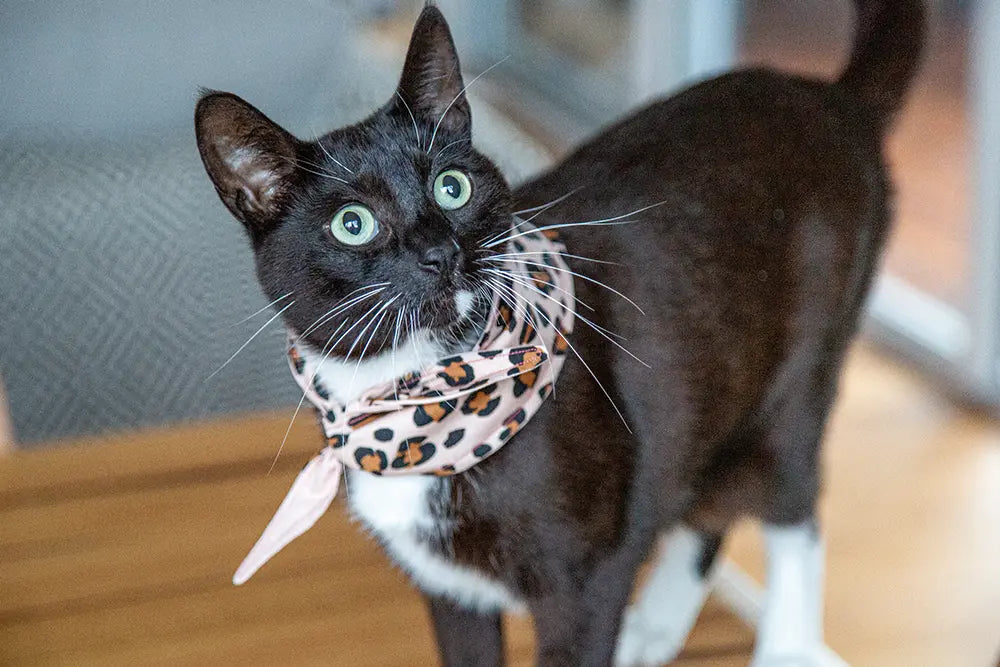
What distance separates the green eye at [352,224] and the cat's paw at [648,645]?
0.64 meters

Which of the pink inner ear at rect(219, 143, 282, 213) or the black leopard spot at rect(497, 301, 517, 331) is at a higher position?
the pink inner ear at rect(219, 143, 282, 213)

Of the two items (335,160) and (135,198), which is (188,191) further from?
(335,160)

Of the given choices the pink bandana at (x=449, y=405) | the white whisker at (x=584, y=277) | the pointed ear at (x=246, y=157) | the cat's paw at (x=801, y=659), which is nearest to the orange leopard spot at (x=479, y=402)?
the pink bandana at (x=449, y=405)

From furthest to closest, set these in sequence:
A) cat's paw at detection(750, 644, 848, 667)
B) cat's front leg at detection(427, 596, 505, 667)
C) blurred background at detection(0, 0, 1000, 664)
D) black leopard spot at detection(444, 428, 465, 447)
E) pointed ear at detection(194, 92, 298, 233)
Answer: blurred background at detection(0, 0, 1000, 664) → cat's paw at detection(750, 644, 848, 667) → cat's front leg at detection(427, 596, 505, 667) → black leopard spot at detection(444, 428, 465, 447) → pointed ear at detection(194, 92, 298, 233)

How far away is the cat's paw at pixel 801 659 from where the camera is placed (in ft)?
4.06

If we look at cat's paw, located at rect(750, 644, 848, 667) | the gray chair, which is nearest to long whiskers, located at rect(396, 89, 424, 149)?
the gray chair

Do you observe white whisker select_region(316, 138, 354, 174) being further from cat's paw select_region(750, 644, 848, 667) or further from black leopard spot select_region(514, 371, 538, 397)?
cat's paw select_region(750, 644, 848, 667)

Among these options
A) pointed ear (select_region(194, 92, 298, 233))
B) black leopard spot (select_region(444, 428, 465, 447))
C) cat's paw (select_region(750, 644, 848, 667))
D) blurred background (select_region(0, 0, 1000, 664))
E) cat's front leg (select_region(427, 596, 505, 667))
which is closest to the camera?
pointed ear (select_region(194, 92, 298, 233))

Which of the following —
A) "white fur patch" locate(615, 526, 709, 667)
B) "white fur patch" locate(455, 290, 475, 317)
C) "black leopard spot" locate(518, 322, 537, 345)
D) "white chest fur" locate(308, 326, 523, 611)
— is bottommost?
"white fur patch" locate(615, 526, 709, 667)

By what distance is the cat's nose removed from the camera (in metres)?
0.83

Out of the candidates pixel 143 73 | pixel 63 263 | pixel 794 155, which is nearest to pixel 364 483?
pixel 794 155

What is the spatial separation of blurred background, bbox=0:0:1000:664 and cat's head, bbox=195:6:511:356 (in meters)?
0.45

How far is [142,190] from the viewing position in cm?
161

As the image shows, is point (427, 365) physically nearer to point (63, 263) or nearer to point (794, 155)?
point (794, 155)
